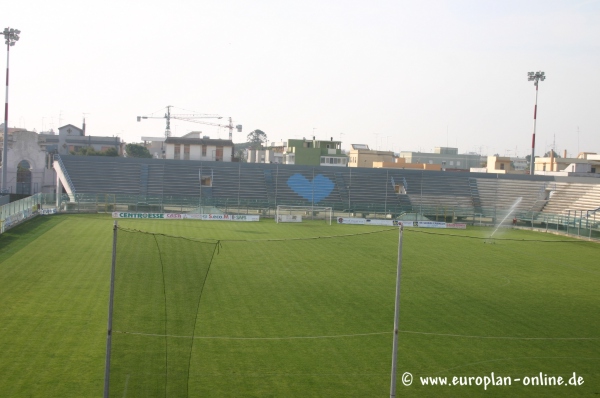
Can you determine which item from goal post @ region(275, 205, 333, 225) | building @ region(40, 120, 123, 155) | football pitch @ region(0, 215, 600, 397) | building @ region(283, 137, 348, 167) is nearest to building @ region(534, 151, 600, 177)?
building @ region(283, 137, 348, 167)

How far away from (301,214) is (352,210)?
418 cm

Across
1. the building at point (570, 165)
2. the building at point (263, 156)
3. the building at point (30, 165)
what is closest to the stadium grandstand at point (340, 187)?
the building at point (30, 165)

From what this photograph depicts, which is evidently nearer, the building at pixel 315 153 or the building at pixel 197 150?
the building at pixel 197 150

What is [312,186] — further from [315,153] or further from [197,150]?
[315,153]

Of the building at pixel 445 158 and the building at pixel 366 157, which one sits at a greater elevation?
the building at pixel 445 158

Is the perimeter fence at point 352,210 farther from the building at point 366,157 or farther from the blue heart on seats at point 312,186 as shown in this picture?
the building at point 366,157

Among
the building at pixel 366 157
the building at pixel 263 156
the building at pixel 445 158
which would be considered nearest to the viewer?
the building at pixel 263 156

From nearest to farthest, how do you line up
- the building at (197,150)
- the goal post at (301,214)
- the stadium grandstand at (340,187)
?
the goal post at (301,214), the stadium grandstand at (340,187), the building at (197,150)

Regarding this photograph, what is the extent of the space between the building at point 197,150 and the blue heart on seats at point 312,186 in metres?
13.3

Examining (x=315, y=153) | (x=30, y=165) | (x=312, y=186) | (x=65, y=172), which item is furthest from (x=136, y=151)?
(x=312, y=186)

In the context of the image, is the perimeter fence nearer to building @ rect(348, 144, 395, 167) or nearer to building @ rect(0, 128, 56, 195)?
building @ rect(0, 128, 56, 195)

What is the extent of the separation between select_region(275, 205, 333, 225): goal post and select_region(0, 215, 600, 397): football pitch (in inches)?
585

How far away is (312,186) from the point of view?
52.2 m

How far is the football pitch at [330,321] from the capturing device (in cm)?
1177
